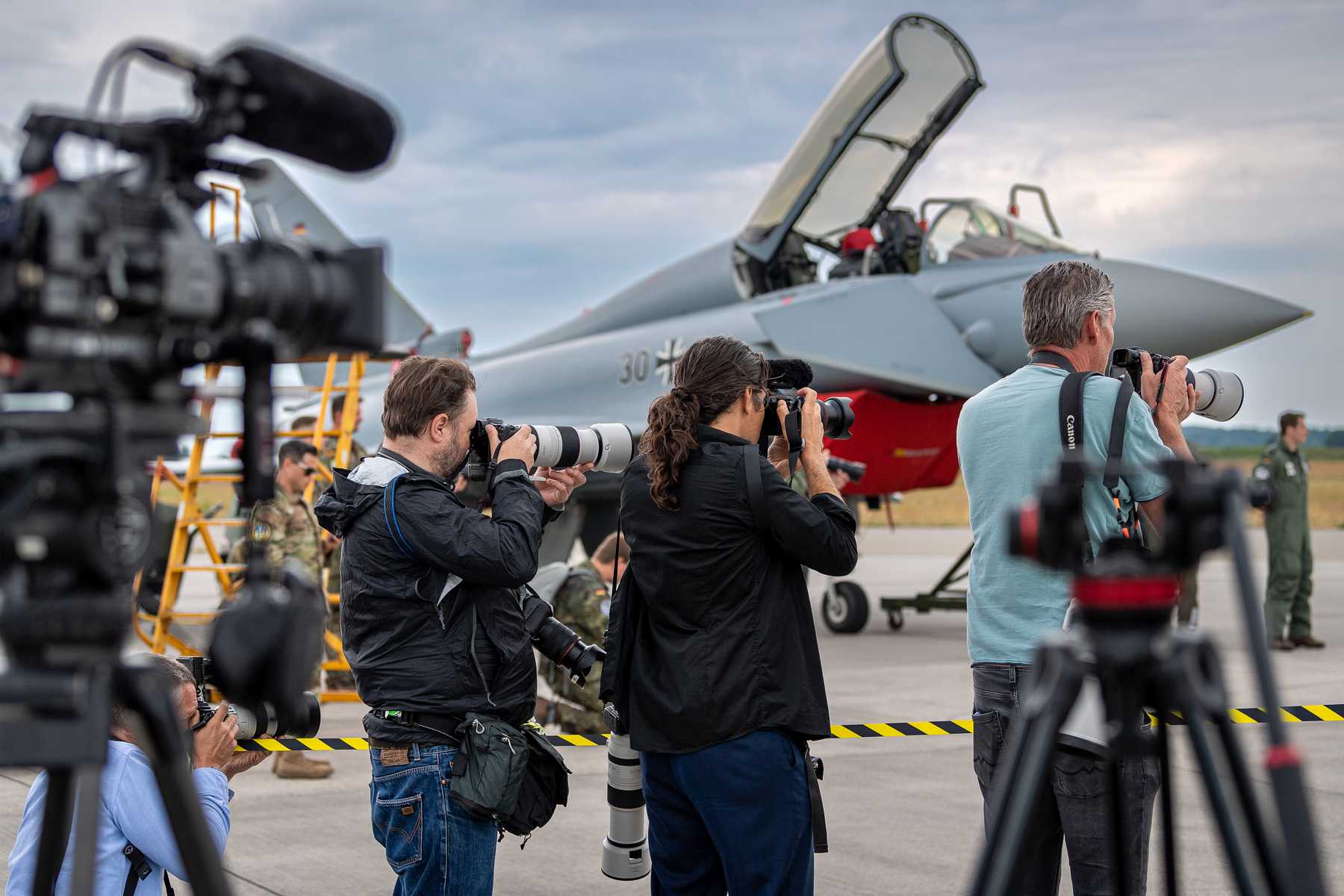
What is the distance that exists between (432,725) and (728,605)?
72 centimetres

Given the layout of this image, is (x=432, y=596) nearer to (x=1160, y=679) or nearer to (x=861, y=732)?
(x=1160, y=679)

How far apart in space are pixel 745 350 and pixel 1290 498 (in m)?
8.14

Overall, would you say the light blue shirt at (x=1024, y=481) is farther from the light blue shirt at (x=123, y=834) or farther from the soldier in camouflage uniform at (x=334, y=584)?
the soldier in camouflage uniform at (x=334, y=584)

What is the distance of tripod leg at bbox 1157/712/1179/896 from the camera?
1.76m

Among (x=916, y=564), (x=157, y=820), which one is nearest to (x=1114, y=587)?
(x=157, y=820)

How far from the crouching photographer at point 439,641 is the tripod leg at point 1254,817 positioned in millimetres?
1711

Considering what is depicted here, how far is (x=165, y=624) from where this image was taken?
826 cm

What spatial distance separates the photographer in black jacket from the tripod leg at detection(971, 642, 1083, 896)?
1242 mm

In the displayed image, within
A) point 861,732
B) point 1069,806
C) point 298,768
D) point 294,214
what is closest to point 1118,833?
point 1069,806

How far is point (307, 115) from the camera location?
175 cm

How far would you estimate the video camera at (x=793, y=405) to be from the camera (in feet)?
10.2

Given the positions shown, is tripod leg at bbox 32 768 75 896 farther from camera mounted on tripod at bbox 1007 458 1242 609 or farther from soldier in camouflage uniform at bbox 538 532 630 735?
soldier in camouflage uniform at bbox 538 532 630 735

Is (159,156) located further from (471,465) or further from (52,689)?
(471,465)

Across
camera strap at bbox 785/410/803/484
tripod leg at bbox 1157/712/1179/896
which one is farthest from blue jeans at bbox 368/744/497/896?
tripod leg at bbox 1157/712/1179/896
